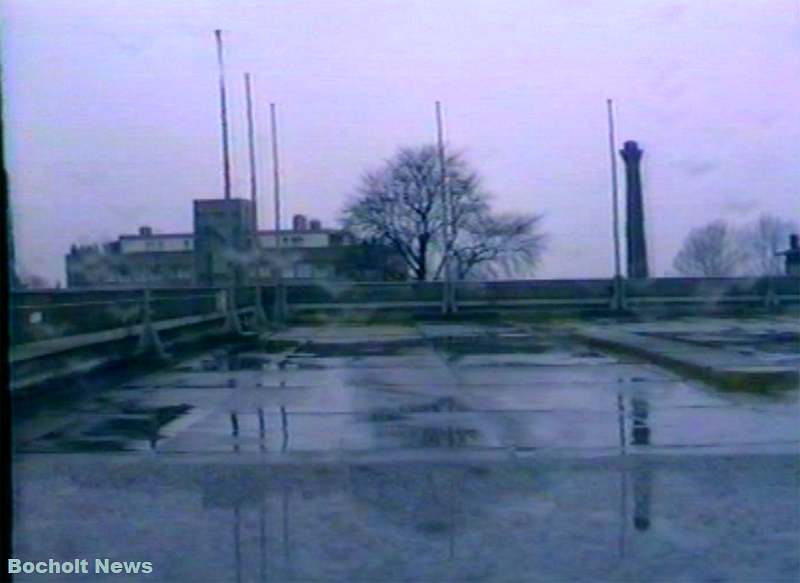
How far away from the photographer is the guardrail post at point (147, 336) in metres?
25.2

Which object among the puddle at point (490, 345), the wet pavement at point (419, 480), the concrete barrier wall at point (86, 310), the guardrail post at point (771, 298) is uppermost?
the concrete barrier wall at point (86, 310)

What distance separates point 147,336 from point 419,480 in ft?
49.6

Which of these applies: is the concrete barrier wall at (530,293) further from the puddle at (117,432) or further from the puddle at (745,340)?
the puddle at (117,432)

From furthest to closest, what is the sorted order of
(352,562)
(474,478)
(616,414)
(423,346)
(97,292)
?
(423,346) → (97,292) → (616,414) → (474,478) → (352,562)

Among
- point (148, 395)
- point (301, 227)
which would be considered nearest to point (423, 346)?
point (148, 395)

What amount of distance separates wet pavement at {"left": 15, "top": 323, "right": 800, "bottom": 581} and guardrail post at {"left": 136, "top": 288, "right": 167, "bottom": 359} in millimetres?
5271

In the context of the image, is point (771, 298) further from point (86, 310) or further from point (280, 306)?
point (86, 310)

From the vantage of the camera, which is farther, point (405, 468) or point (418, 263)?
point (418, 263)

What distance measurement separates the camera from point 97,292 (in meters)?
24.5

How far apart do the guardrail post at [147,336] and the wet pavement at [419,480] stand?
17.3 feet

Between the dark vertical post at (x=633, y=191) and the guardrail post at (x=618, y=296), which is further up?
the dark vertical post at (x=633, y=191)

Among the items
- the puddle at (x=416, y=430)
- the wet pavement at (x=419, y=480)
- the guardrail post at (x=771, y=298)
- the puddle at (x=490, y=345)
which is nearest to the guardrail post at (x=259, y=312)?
the puddle at (x=490, y=345)

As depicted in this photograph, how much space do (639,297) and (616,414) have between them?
1259 inches

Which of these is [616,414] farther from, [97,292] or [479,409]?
[97,292]
